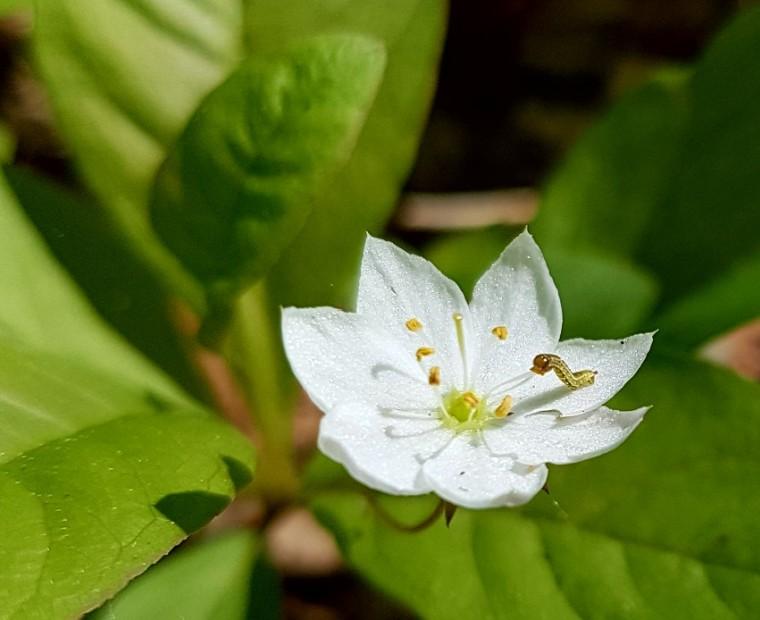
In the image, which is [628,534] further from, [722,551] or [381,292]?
[381,292]

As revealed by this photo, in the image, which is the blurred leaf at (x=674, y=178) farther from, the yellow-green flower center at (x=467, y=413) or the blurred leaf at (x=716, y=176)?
the yellow-green flower center at (x=467, y=413)

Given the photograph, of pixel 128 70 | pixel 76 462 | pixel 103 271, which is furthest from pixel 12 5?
pixel 76 462

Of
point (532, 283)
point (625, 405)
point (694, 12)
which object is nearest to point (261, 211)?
point (532, 283)

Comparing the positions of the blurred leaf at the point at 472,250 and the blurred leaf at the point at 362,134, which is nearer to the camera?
the blurred leaf at the point at 362,134

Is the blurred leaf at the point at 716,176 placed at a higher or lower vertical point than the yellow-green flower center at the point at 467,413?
higher

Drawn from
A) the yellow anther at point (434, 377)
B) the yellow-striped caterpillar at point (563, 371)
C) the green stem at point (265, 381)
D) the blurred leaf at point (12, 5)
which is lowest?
the green stem at point (265, 381)

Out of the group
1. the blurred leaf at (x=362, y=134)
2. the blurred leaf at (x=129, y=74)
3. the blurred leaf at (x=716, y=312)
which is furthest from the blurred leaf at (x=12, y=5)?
the blurred leaf at (x=716, y=312)

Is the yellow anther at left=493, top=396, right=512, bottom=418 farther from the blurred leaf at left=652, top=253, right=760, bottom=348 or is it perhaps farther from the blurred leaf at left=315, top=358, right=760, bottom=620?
the blurred leaf at left=652, top=253, right=760, bottom=348

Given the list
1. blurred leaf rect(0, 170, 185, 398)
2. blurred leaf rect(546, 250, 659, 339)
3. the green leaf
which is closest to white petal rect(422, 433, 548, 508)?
the green leaf
